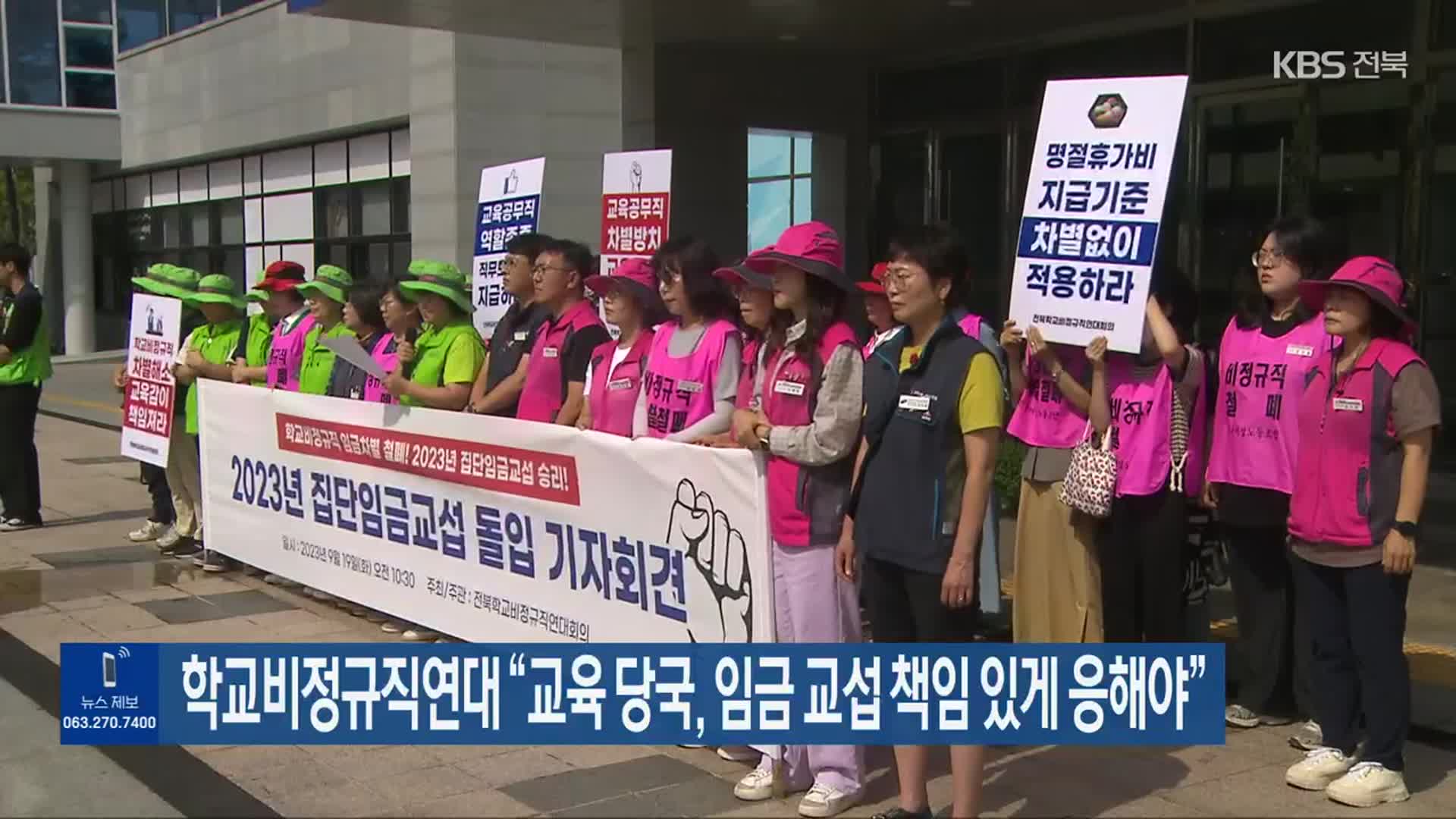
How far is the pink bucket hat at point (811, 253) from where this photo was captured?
4508mm

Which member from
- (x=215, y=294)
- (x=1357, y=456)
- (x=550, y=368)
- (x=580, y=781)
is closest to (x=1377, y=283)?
(x=1357, y=456)

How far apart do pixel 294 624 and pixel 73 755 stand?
80.1 inches

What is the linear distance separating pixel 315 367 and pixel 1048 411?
14.6 feet

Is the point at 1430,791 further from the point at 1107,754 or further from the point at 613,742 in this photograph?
the point at 613,742

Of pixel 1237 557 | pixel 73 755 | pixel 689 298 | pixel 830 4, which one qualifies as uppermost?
pixel 830 4

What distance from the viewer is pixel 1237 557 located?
219 inches

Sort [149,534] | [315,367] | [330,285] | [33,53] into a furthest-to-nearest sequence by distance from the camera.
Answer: [33,53] → [149,534] → [330,285] → [315,367]

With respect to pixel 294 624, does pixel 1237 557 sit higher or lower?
higher

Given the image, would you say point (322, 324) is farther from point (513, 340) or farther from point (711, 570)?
point (711, 570)

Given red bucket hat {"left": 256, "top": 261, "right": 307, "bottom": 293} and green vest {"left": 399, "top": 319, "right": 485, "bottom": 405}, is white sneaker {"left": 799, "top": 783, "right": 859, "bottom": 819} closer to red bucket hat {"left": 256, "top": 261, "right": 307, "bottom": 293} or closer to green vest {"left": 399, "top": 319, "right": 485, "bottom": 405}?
green vest {"left": 399, "top": 319, "right": 485, "bottom": 405}

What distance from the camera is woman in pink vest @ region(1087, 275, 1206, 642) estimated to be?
17.3ft

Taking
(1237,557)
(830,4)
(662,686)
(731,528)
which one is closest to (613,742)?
(662,686)

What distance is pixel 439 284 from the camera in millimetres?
6906
